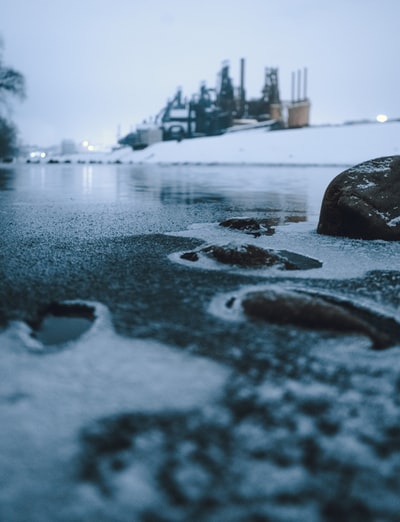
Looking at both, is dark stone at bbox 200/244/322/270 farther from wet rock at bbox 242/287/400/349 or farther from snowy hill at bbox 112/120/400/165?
snowy hill at bbox 112/120/400/165

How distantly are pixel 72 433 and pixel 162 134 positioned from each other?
50.9 m

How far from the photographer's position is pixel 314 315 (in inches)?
61.3

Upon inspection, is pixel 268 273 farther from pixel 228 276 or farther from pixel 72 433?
pixel 72 433

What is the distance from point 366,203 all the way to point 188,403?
2.67 metres

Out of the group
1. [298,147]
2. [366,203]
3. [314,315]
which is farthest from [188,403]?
[298,147]

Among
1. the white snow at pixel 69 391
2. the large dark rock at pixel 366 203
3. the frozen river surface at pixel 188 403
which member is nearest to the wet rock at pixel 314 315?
the frozen river surface at pixel 188 403

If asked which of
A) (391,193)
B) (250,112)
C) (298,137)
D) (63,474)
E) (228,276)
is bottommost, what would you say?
(63,474)

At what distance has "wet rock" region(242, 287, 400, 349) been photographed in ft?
4.83

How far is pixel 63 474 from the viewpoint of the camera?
0.84m

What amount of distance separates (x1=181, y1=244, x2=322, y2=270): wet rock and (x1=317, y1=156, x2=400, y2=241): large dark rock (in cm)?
90

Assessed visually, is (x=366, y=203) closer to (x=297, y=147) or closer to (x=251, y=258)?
(x=251, y=258)

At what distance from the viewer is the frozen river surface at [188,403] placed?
79 cm

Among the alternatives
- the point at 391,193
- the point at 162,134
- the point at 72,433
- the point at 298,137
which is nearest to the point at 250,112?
the point at 162,134

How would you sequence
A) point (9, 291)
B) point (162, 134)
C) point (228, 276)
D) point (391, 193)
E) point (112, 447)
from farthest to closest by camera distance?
point (162, 134), point (391, 193), point (228, 276), point (9, 291), point (112, 447)
